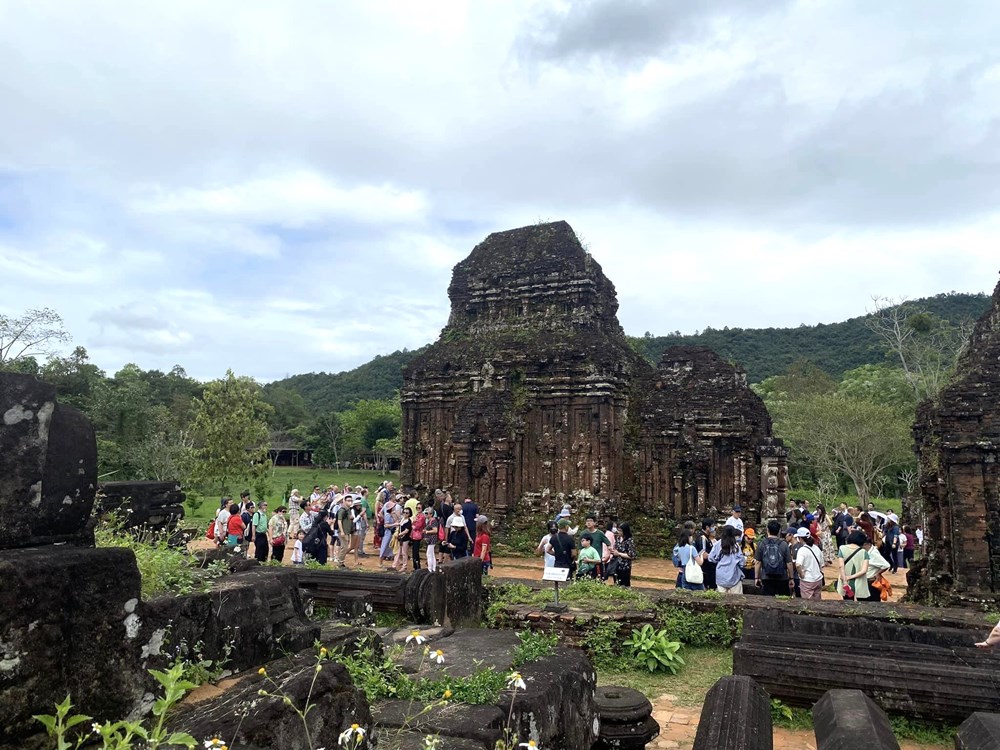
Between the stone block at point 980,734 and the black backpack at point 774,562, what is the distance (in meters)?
5.83

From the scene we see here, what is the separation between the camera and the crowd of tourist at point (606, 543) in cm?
910

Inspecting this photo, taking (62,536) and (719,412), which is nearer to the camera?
(62,536)

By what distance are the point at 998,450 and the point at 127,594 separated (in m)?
11.4

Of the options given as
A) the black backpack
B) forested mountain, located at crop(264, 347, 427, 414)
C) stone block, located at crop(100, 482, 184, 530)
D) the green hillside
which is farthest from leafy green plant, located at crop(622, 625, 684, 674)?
forested mountain, located at crop(264, 347, 427, 414)

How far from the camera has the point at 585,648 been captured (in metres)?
7.79

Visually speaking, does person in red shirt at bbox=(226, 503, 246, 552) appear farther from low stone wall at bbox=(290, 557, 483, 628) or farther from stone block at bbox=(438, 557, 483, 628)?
stone block at bbox=(438, 557, 483, 628)

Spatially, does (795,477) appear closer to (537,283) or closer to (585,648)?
(537,283)

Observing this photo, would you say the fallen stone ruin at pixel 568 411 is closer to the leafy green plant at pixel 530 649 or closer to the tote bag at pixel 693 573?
the tote bag at pixel 693 573

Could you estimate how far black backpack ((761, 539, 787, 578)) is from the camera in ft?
30.4

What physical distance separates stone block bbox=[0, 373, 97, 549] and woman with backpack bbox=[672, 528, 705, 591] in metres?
8.39

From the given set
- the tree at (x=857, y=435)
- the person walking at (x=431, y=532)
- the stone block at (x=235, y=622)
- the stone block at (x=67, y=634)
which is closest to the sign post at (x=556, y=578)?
the stone block at (x=235, y=622)

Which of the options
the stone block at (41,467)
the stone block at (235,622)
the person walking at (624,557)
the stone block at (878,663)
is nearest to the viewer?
the stone block at (41,467)

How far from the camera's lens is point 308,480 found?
45.6 metres

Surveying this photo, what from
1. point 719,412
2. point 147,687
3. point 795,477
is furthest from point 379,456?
point 147,687
